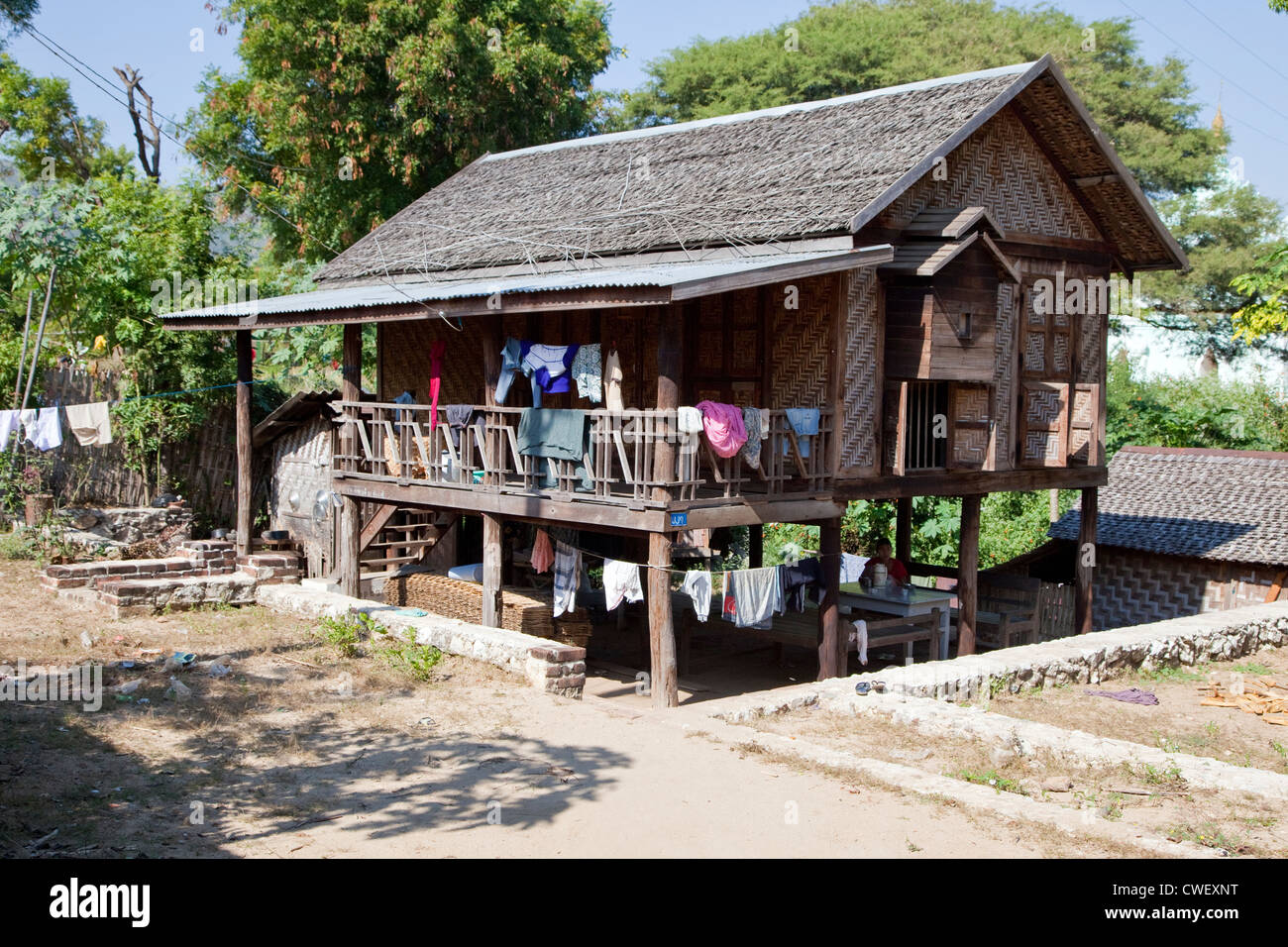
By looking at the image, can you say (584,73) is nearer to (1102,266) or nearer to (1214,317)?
(1102,266)

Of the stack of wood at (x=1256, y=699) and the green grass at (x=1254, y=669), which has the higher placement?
the stack of wood at (x=1256, y=699)

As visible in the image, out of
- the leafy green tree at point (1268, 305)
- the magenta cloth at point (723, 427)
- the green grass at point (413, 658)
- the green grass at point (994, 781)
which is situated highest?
the leafy green tree at point (1268, 305)

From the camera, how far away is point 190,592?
1558cm

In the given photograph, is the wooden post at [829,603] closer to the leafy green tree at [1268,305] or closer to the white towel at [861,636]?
the white towel at [861,636]

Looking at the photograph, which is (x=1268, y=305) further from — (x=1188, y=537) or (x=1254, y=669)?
(x=1254, y=669)

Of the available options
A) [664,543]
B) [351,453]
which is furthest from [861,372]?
[351,453]

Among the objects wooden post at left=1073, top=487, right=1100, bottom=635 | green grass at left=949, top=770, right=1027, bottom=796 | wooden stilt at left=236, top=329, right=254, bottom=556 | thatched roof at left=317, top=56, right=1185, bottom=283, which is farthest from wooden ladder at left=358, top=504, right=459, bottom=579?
green grass at left=949, top=770, right=1027, bottom=796

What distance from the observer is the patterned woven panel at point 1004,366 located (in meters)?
16.2

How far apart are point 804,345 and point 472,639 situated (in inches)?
192

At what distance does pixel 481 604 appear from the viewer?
631 inches

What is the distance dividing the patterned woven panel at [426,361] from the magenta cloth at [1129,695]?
29.6ft

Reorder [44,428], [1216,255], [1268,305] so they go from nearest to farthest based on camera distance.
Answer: [44,428] → [1268,305] → [1216,255]

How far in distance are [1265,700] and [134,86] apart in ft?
115

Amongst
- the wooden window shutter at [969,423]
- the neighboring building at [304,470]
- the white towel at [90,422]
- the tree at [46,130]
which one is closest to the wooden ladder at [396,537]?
the neighboring building at [304,470]
